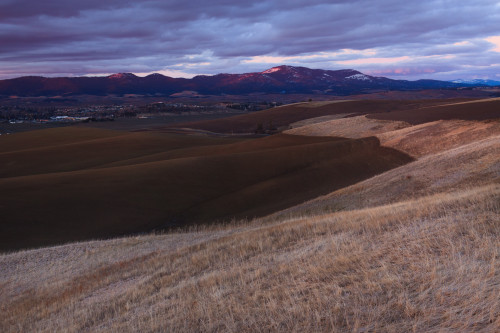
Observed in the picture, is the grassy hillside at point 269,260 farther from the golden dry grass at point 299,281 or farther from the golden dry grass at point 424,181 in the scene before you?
the golden dry grass at point 424,181

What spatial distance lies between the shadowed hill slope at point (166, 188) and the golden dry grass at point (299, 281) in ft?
48.4

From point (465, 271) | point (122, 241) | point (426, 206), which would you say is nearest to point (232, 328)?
point (465, 271)

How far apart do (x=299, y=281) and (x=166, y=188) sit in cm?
3277

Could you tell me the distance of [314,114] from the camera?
397ft

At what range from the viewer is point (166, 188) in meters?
40.4

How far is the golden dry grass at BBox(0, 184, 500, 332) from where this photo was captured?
672cm

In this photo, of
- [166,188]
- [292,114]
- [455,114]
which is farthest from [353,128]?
[292,114]

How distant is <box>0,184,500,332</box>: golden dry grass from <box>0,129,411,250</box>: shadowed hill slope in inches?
581

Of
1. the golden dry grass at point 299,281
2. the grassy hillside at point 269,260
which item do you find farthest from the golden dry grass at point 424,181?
the golden dry grass at point 299,281

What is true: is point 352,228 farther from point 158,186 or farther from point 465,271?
point 158,186

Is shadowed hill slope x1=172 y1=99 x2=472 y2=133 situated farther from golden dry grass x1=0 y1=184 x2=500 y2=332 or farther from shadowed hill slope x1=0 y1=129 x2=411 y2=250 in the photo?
golden dry grass x1=0 y1=184 x2=500 y2=332

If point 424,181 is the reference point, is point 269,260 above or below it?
above

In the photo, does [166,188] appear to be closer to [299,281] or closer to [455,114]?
[299,281]

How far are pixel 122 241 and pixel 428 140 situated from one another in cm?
4040
